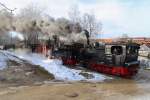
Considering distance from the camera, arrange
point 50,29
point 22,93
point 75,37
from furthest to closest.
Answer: point 50,29, point 75,37, point 22,93

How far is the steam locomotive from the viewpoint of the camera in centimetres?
2145

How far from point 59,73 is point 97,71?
14.5 ft

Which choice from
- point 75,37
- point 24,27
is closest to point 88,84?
point 75,37

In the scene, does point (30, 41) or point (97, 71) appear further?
point (30, 41)

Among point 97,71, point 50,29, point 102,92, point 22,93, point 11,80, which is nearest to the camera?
point 22,93

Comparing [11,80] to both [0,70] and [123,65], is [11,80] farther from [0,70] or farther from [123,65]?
[123,65]

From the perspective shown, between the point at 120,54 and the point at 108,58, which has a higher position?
the point at 120,54

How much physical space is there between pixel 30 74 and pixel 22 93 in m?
5.02

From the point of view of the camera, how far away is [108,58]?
2264 cm

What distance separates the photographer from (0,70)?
66.7 ft

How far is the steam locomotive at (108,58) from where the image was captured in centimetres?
2145

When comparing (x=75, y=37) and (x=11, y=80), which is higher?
(x=75, y=37)

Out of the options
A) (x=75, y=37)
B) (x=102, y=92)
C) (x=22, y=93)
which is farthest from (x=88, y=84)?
(x=75, y=37)

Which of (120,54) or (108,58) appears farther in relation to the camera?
(108,58)
